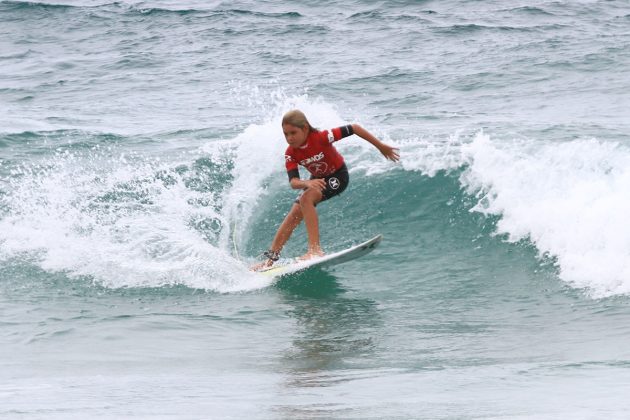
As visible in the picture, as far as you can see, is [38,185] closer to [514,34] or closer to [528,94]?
[528,94]

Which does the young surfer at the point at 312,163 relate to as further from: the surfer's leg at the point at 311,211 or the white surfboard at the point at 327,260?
the white surfboard at the point at 327,260

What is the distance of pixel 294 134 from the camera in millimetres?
7910

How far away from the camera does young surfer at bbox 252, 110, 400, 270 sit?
312 inches

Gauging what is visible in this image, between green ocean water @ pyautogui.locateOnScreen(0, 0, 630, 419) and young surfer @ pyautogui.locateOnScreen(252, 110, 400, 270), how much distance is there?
0.51 metres

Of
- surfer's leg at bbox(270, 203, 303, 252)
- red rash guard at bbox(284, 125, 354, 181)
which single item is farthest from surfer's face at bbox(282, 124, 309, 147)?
surfer's leg at bbox(270, 203, 303, 252)

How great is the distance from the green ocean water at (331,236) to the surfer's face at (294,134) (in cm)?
120

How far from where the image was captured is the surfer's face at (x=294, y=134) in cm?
788

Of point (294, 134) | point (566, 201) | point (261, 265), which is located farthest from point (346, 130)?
point (566, 201)

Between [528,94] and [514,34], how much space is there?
5021 millimetres

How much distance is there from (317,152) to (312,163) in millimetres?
132

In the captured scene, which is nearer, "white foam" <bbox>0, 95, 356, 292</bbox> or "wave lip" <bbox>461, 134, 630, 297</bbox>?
"wave lip" <bbox>461, 134, 630, 297</bbox>

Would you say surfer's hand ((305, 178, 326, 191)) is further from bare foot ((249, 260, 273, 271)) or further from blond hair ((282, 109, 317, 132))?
bare foot ((249, 260, 273, 271))

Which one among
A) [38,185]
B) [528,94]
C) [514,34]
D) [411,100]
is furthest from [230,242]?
[514,34]

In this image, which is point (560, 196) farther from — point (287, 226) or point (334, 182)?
point (287, 226)
